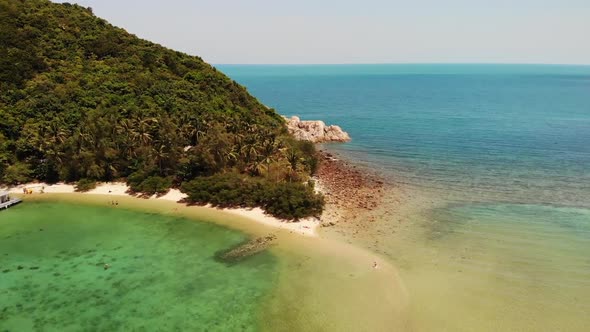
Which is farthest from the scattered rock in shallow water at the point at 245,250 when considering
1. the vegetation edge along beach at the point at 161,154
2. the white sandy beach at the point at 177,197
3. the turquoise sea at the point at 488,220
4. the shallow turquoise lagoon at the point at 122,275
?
the turquoise sea at the point at 488,220

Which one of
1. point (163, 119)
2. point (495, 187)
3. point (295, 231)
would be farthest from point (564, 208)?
point (163, 119)

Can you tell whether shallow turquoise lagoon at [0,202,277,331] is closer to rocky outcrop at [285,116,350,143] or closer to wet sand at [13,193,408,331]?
wet sand at [13,193,408,331]

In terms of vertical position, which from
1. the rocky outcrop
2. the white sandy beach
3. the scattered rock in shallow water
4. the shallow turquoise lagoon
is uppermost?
the rocky outcrop

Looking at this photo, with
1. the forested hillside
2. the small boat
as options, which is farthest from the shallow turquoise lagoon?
the forested hillside

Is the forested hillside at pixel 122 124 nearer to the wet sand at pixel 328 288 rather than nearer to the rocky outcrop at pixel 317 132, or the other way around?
the wet sand at pixel 328 288

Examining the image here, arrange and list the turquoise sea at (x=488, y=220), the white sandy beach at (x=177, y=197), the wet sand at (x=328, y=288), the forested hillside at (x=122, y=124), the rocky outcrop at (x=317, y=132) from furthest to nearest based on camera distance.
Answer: the rocky outcrop at (x=317, y=132), the forested hillside at (x=122, y=124), the white sandy beach at (x=177, y=197), the turquoise sea at (x=488, y=220), the wet sand at (x=328, y=288)

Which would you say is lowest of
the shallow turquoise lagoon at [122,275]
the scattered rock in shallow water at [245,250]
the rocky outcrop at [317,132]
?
the shallow turquoise lagoon at [122,275]

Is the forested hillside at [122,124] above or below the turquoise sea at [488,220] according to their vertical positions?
above

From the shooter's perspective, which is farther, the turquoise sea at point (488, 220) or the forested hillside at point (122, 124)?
the forested hillside at point (122, 124)

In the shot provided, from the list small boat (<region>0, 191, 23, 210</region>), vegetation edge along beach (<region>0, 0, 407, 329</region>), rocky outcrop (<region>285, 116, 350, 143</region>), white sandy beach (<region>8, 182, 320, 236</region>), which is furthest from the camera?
rocky outcrop (<region>285, 116, 350, 143</region>)
